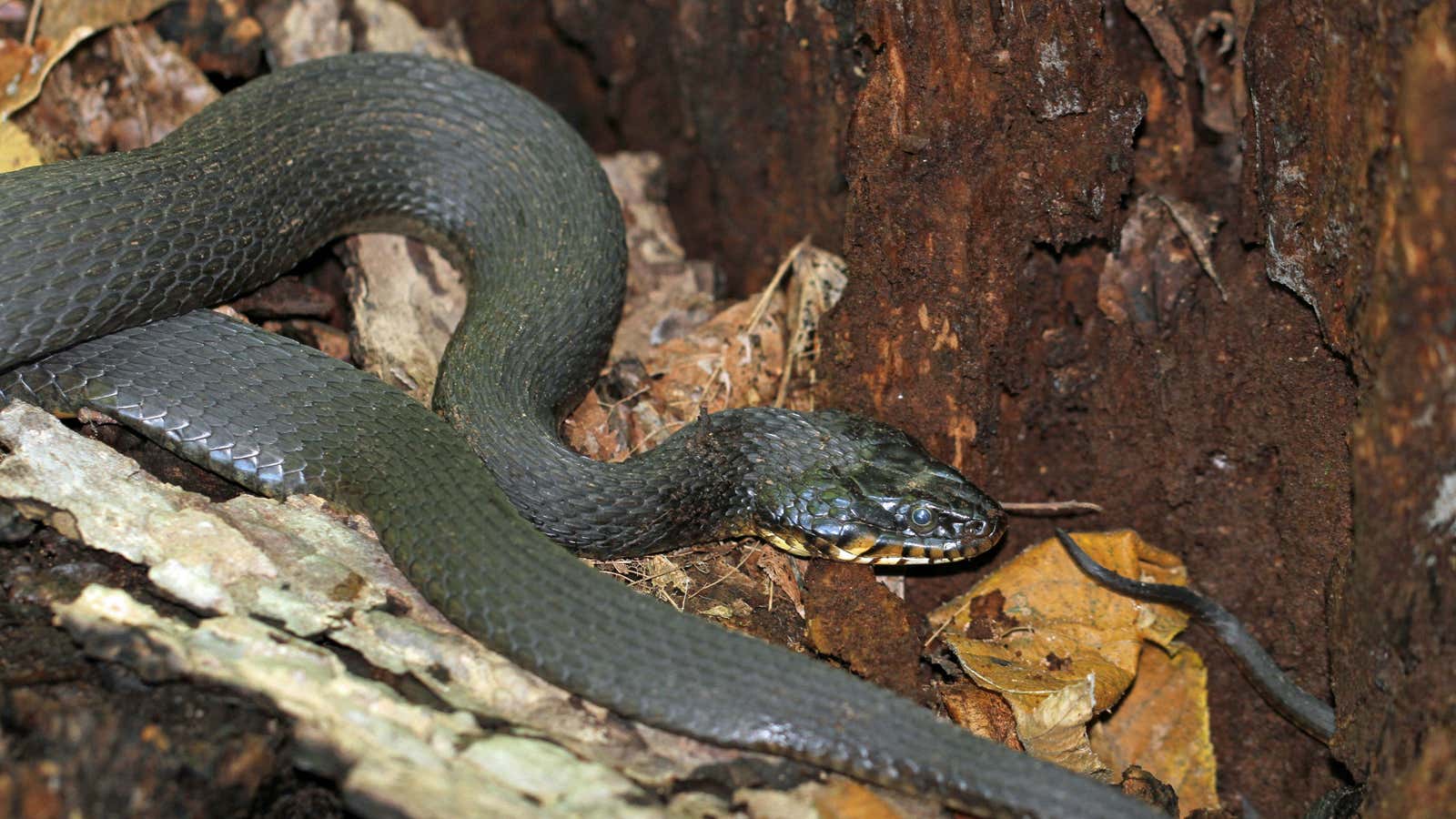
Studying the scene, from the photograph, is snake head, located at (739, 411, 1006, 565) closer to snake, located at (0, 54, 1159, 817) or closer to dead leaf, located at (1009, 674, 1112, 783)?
snake, located at (0, 54, 1159, 817)

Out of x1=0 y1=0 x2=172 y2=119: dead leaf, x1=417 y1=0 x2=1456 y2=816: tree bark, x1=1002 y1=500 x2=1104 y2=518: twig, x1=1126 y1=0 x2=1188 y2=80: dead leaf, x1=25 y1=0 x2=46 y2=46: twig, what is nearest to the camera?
x1=417 y1=0 x2=1456 y2=816: tree bark

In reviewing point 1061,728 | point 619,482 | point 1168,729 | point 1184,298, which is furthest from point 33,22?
point 1168,729

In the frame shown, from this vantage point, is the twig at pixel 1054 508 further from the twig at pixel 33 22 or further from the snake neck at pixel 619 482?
the twig at pixel 33 22

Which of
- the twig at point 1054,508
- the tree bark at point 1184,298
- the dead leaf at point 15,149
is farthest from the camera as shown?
the dead leaf at point 15,149

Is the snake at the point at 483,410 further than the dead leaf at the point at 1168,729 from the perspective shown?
No

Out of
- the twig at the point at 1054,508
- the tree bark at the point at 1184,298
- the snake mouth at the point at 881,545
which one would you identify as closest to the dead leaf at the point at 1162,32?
the tree bark at the point at 1184,298

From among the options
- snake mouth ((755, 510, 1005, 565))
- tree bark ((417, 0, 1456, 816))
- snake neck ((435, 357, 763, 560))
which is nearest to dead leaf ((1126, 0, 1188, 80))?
tree bark ((417, 0, 1456, 816))

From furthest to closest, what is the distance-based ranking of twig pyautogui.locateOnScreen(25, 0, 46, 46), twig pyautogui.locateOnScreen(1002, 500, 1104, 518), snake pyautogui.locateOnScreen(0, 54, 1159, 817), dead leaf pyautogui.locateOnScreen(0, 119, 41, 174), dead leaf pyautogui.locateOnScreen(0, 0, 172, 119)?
twig pyautogui.locateOnScreen(25, 0, 46, 46) → dead leaf pyautogui.locateOnScreen(0, 0, 172, 119) → dead leaf pyautogui.locateOnScreen(0, 119, 41, 174) → twig pyautogui.locateOnScreen(1002, 500, 1104, 518) → snake pyautogui.locateOnScreen(0, 54, 1159, 817)

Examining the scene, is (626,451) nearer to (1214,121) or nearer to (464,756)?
(464,756)
